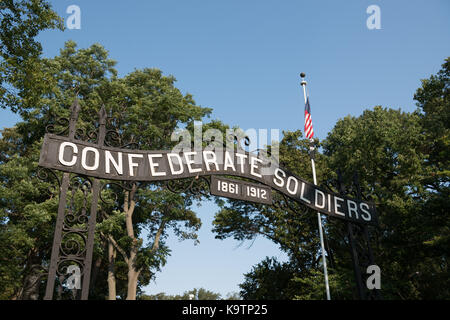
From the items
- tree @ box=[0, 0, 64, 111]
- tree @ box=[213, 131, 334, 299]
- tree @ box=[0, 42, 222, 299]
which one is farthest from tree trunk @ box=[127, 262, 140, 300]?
tree @ box=[0, 0, 64, 111]

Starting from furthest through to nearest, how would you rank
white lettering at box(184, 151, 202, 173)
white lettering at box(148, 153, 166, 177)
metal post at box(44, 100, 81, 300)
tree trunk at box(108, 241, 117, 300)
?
tree trunk at box(108, 241, 117, 300) → white lettering at box(184, 151, 202, 173) → white lettering at box(148, 153, 166, 177) → metal post at box(44, 100, 81, 300)

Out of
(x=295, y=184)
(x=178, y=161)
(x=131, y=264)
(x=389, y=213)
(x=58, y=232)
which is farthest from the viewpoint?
(x=131, y=264)

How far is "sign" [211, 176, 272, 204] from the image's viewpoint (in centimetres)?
756

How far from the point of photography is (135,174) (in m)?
6.86

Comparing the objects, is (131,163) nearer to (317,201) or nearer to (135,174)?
(135,174)

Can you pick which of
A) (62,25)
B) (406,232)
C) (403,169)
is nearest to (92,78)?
(62,25)

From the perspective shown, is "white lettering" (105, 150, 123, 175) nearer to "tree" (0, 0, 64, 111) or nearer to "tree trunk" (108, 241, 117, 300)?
"tree" (0, 0, 64, 111)

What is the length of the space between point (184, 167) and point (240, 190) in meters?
1.42

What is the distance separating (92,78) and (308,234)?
19.5 metres

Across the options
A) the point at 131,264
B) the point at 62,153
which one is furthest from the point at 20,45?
the point at 131,264

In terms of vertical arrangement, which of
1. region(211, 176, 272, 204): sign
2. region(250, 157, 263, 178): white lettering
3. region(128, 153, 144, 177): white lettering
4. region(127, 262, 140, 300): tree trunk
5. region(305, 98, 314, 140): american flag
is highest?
region(305, 98, 314, 140): american flag

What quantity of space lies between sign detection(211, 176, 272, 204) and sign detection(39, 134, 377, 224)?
0.17 meters

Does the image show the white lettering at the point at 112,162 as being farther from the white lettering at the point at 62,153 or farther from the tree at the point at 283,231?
the tree at the point at 283,231
